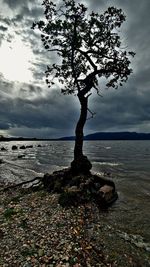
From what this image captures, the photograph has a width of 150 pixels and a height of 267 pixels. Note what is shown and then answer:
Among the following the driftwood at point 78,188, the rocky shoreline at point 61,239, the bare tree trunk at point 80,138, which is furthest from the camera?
the bare tree trunk at point 80,138

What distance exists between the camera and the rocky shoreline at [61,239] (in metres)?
9.14

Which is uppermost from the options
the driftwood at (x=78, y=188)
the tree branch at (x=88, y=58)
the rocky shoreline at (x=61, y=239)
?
the tree branch at (x=88, y=58)

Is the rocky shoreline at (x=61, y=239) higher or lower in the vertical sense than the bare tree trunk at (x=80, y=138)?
lower

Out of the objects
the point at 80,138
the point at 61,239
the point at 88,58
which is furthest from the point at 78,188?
the point at 88,58

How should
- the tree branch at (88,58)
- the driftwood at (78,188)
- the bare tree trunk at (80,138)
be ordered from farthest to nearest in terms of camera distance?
the bare tree trunk at (80,138) → the tree branch at (88,58) → the driftwood at (78,188)

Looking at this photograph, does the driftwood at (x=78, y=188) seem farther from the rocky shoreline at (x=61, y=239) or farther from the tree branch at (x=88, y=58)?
the tree branch at (x=88, y=58)

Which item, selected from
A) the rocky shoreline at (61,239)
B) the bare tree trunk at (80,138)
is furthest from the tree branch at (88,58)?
the rocky shoreline at (61,239)

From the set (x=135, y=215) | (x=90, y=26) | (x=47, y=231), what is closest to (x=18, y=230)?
(x=47, y=231)

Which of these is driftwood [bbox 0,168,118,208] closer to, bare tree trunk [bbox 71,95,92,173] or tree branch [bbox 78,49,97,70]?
bare tree trunk [bbox 71,95,92,173]

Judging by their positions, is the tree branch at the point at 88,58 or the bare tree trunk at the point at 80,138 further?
the bare tree trunk at the point at 80,138

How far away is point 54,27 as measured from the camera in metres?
20.8

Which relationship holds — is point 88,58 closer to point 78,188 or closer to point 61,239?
point 78,188

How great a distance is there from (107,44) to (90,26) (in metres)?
2.63

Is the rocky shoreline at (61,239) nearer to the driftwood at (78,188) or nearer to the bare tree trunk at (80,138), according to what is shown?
the driftwood at (78,188)
